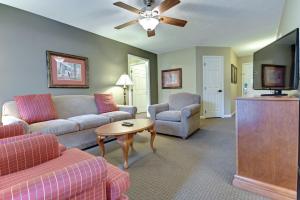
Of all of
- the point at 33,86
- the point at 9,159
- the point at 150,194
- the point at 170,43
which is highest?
the point at 170,43

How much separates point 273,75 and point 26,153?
227 centimetres

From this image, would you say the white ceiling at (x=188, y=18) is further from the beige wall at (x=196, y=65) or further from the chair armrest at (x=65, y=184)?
the chair armrest at (x=65, y=184)

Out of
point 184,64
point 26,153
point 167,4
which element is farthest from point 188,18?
point 26,153

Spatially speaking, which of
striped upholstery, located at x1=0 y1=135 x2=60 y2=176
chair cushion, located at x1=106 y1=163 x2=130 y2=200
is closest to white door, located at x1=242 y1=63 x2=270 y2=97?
chair cushion, located at x1=106 y1=163 x2=130 y2=200

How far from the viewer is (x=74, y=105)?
3225mm

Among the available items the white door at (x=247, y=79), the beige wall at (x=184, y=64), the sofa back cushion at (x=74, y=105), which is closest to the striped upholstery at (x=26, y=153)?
the sofa back cushion at (x=74, y=105)

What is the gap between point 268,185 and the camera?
149 centimetres

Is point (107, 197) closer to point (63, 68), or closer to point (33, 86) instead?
point (33, 86)

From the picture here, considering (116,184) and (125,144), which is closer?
(116,184)

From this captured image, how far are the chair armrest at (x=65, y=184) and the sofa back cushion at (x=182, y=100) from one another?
3199mm

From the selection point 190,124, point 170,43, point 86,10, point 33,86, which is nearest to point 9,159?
point 33,86

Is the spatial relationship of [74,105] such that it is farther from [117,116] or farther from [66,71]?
[117,116]

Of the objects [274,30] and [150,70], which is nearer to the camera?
[274,30]

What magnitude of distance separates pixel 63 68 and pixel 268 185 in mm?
3536
